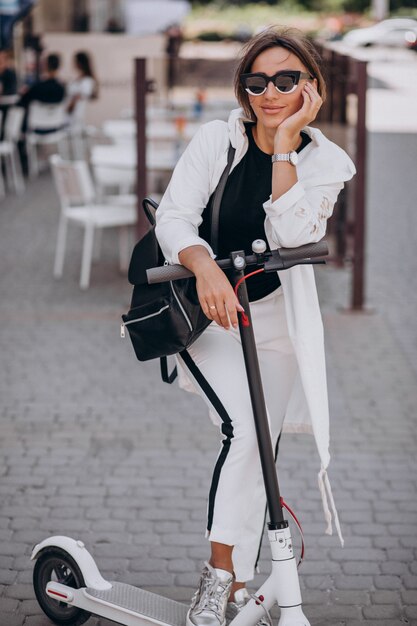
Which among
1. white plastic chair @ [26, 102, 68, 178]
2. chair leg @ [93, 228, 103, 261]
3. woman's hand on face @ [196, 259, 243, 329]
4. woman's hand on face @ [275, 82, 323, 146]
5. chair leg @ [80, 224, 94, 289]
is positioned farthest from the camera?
white plastic chair @ [26, 102, 68, 178]

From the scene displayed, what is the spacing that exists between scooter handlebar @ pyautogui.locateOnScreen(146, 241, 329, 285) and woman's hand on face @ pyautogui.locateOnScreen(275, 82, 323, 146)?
1.18ft

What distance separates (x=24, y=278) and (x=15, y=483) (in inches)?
175

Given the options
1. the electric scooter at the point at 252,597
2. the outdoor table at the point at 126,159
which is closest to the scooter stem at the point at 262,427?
the electric scooter at the point at 252,597

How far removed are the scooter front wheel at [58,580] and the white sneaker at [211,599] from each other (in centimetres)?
52

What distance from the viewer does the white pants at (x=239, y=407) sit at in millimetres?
3221

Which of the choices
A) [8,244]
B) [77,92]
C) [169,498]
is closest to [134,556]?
[169,498]

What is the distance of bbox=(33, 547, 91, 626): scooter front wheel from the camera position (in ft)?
11.7

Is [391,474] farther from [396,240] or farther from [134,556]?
[396,240]

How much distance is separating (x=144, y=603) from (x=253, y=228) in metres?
1.36

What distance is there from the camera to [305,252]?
298cm

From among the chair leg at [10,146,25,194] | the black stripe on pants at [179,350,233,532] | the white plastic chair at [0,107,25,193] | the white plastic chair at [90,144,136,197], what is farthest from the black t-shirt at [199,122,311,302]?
the chair leg at [10,146,25,194]

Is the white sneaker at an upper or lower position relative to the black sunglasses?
lower

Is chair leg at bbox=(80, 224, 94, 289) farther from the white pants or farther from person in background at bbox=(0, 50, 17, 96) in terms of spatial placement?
person in background at bbox=(0, 50, 17, 96)

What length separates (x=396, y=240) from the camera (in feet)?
35.7
